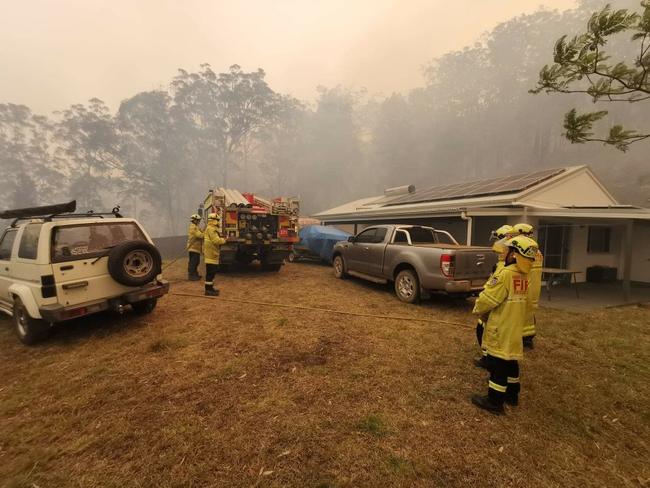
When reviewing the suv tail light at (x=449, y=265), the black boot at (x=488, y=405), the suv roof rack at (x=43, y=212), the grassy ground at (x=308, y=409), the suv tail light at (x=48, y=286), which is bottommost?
the grassy ground at (x=308, y=409)

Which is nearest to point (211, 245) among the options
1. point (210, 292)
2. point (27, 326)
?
point (210, 292)

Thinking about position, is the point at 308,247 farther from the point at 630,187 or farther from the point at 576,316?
the point at 630,187

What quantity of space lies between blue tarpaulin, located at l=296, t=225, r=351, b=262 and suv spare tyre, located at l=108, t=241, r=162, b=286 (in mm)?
7886

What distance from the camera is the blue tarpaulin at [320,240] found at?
40.5 ft

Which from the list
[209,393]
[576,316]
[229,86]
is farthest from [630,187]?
[229,86]

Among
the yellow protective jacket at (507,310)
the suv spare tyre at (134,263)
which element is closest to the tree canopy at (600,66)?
the yellow protective jacket at (507,310)

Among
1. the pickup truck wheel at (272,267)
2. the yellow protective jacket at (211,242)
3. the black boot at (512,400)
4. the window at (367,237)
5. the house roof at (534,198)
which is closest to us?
the black boot at (512,400)

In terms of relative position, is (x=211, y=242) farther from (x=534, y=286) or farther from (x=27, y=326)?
(x=534, y=286)

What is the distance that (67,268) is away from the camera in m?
4.20

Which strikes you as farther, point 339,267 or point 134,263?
point 339,267

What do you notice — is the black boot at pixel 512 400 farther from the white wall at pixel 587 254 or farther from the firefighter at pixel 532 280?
the white wall at pixel 587 254

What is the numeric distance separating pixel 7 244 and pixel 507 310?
288 inches

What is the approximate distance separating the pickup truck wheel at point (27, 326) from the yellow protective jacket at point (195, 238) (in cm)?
429

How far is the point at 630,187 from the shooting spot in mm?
30859
